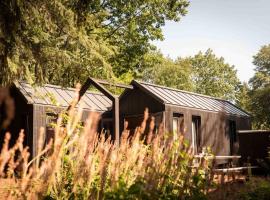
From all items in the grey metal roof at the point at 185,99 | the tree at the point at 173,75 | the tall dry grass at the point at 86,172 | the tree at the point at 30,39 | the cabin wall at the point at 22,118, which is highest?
the tree at the point at 173,75

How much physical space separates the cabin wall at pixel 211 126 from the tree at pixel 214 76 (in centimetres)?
2872

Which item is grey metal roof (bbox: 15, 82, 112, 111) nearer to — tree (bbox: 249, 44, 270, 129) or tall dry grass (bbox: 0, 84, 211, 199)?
tall dry grass (bbox: 0, 84, 211, 199)

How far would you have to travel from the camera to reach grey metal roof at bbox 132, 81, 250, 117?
Result: 18000 millimetres

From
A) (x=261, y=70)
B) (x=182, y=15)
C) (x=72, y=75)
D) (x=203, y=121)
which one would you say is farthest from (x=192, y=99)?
(x=261, y=70)

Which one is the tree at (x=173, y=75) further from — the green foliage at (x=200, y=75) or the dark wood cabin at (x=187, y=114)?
the dark wood cabin at (x=187, y=114)

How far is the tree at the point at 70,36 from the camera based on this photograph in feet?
31.3

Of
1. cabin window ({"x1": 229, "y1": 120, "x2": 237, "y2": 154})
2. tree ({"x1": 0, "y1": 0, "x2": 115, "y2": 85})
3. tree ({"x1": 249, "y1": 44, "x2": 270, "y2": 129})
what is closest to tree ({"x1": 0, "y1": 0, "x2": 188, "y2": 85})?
tree ({"x1": 0, "y1": 0, "x2": 115, "y2": 85})

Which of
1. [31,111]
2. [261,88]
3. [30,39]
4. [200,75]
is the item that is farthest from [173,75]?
[30,39]

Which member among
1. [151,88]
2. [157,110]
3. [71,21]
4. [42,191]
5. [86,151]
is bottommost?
[42,191]

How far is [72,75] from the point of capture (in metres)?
14.5

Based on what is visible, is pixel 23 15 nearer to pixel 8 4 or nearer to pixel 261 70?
pixel 8 4

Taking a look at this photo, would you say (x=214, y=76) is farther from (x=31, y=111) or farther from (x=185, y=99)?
(x=31, y=111)

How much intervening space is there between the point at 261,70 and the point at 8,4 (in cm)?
3793

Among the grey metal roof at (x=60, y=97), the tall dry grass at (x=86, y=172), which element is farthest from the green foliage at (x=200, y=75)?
the tall dry grass at (x=86, y=172)
